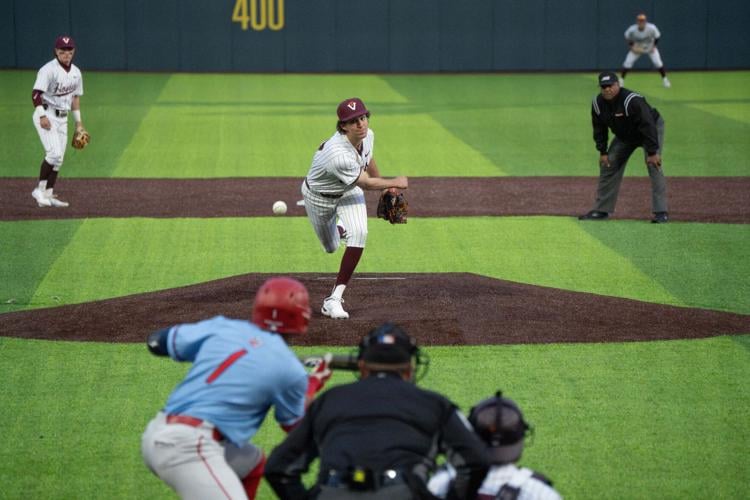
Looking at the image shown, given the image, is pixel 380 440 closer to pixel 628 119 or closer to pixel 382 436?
pixel 382 436

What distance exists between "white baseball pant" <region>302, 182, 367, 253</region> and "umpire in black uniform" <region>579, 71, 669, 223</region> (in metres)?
5.04

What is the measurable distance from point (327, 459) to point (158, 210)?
39.5 feet

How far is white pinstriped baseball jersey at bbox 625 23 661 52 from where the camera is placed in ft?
112

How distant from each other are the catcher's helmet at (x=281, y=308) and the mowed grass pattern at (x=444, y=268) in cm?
191

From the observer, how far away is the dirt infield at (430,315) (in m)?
10.1

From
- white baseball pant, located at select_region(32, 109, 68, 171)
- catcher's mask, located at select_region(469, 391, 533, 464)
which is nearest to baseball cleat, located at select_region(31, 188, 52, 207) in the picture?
white baseball pant, located at select_region(32, 109, 68, 171)

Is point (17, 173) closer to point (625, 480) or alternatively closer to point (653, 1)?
point (625, 480)

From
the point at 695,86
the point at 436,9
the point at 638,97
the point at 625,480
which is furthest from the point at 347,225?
the point at 436,9

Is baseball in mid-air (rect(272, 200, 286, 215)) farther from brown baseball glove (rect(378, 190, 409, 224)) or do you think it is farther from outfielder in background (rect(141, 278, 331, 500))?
outfielder in background (rect(141, 278, 331, 500))

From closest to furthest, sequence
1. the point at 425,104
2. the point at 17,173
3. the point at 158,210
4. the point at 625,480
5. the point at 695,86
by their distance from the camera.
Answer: the point at 625,480 → the point at 158,210 → the point at 17,173 → the point at 425,104 → the point at 695,86

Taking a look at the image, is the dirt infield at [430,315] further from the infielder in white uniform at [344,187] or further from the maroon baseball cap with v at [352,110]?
the maroon baseball cap with v at [352,110]

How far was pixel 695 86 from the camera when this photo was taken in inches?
1355

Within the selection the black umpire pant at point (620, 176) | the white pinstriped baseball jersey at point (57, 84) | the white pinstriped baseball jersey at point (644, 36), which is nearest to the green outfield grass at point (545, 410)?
the black umpire pant at point (620, 176)

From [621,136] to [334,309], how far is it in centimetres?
626
